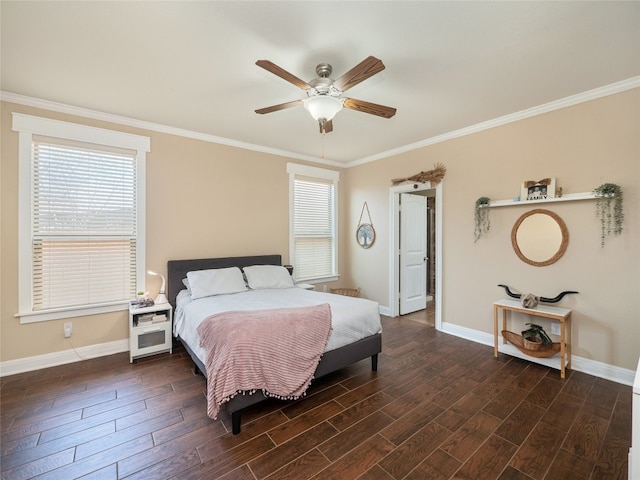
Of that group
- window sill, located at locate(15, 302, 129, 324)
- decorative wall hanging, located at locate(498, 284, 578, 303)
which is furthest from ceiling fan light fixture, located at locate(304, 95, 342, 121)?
window sill, located at locate(15, 302, 129, 324)

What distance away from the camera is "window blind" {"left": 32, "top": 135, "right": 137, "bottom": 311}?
2881mm

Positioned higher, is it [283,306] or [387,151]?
[387,151]

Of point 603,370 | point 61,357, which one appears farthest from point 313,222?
point 603,370

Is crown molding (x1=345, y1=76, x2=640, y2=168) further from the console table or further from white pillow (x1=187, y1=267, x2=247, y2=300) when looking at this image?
white pillow (x1=187, y1=267, x2=247, y2=300)

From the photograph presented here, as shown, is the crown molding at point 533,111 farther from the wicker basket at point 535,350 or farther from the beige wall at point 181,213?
the wicker basket at point 535,350

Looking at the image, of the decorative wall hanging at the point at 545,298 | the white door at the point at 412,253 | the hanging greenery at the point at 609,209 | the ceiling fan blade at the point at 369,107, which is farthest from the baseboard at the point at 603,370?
the ceiling fan blade at the point at 369,107

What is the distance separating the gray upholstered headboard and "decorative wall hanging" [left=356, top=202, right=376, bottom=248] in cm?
199

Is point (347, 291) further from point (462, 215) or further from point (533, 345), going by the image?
point (533, 345)

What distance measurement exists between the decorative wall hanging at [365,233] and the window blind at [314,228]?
1.62 feet

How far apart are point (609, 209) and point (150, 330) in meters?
4.88

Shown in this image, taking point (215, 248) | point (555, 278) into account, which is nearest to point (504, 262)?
point (555, 278)

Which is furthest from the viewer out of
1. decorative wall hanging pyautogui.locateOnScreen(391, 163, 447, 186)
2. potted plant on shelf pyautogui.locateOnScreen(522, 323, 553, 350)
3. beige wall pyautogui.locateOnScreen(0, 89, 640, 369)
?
decorative wall hanging pyautogui.locateOnScreen(391, 163, 447, 186)

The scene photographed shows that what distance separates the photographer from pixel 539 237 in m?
3.05

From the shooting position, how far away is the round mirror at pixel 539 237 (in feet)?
9.57
